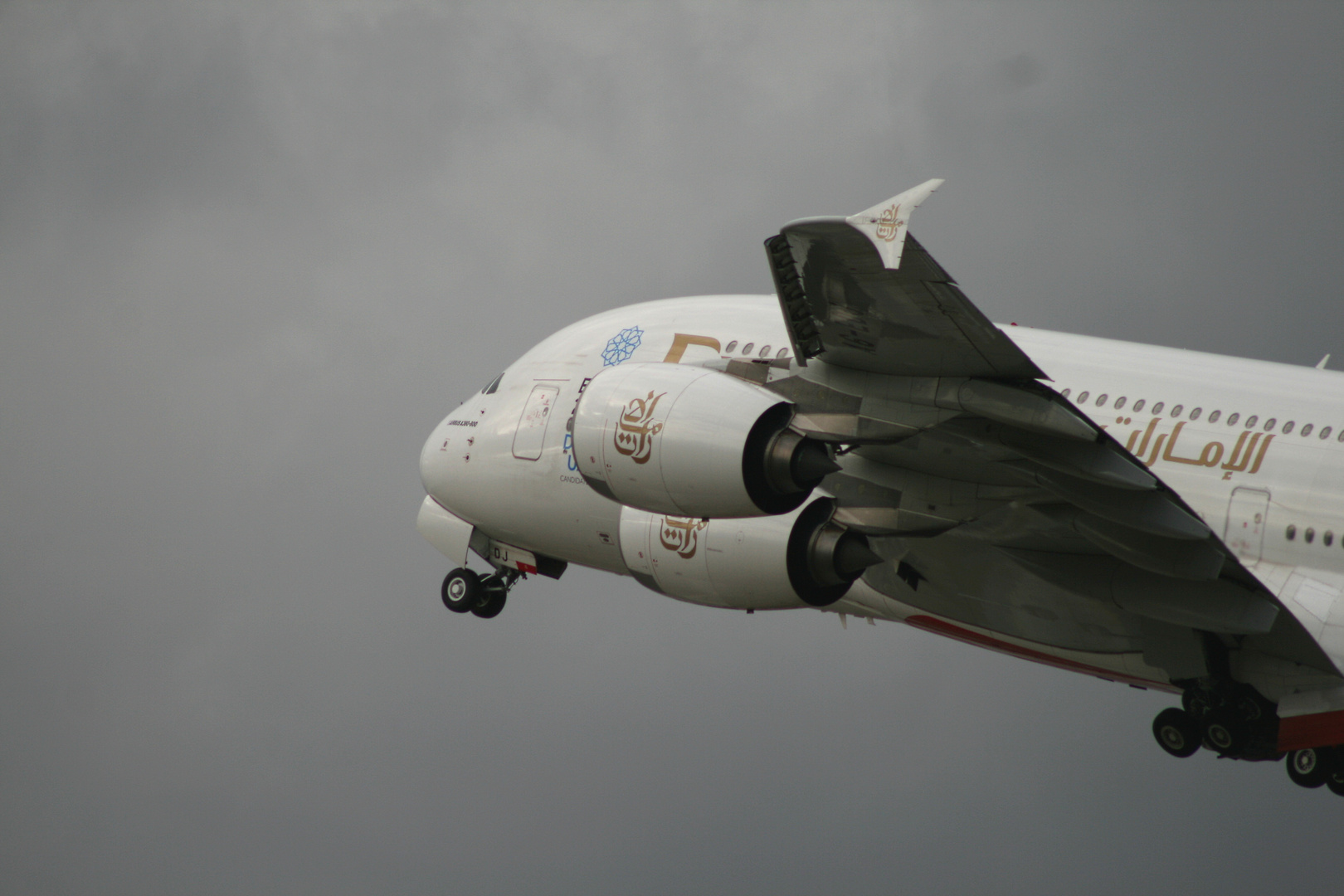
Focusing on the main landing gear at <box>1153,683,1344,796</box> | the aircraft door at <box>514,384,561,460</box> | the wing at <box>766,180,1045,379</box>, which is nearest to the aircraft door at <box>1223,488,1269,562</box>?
the main landing gear at <box>1153,683,1344,796</box>

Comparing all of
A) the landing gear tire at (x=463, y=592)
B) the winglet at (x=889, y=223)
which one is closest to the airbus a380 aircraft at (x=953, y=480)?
the winglet at (x=889, y=223)

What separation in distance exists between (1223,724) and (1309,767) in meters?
1.94

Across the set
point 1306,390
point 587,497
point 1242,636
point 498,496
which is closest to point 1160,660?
point 1242,636

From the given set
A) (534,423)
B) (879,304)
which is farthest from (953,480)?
(534,423)

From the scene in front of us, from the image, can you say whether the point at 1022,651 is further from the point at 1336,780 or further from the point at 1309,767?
the point at 1336,780

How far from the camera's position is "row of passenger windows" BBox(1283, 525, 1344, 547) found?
1694cm

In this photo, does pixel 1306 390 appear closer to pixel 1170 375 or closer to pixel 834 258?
pixel 1170 375

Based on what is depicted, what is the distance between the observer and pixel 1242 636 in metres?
17.8

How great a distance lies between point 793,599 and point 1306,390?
615 centimetres

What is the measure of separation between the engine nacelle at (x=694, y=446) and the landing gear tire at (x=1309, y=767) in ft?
26.5

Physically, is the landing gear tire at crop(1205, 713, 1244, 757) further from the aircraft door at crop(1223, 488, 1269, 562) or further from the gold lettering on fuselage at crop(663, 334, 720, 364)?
the gold lettering on fuselage at crop(663, 334, 720, 364)

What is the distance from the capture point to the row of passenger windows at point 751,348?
65.9ft

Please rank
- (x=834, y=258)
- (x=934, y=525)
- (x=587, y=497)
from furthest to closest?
1. (x=587, y=497)
2. (x=934, y=525)
3. (x=834, y=258)

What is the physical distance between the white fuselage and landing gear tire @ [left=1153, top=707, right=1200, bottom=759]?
1.55ft
